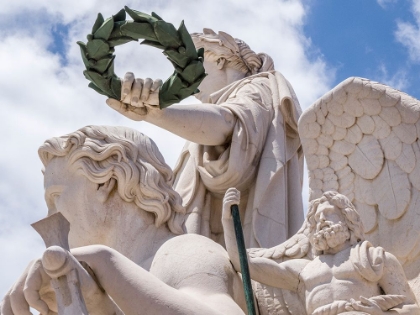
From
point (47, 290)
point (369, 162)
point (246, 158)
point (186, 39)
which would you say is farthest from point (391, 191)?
point (47, 290)

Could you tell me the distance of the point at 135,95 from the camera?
10.1m

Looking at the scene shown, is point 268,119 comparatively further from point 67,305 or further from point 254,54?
point 67,305

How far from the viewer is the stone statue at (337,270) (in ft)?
28.6

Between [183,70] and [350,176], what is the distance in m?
1.47

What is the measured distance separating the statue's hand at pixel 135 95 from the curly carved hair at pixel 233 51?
2561mm

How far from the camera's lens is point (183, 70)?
9.55m

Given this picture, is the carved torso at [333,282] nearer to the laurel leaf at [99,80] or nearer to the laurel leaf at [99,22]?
the laurel leaf at [99,80]

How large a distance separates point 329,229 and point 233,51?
3954 millimetres

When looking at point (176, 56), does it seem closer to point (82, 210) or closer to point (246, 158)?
point (82, 210)

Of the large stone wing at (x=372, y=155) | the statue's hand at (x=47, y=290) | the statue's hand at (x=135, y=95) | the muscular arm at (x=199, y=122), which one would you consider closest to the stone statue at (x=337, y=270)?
the large stone wing at (x=372, y=155)

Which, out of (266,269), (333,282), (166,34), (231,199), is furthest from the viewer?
(166,34)

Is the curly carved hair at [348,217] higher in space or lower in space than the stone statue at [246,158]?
lower

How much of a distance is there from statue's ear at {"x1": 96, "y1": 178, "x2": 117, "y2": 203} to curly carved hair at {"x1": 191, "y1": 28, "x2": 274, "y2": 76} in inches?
130

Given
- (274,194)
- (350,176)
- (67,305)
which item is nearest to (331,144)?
(350,176)
